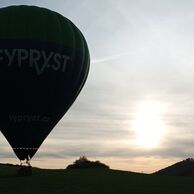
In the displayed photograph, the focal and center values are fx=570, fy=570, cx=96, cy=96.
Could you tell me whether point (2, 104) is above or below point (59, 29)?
below

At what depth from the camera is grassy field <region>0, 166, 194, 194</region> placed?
1455 inches

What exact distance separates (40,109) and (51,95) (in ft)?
4.74

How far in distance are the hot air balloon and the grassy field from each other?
3.93 meters

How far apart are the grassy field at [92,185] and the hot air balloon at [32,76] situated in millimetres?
3927

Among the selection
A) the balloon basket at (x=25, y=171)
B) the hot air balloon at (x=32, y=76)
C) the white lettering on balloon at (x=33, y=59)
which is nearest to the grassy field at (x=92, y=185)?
the balloon basket at (x=25, y=171)

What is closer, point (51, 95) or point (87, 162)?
point (51, 95)

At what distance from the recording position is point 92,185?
39.8 m

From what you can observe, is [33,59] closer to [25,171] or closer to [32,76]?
[32,76]

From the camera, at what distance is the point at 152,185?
1638 inches

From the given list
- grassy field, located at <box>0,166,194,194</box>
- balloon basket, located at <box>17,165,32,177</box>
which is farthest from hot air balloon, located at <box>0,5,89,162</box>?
grassy field, located at <box>0,166,194,194</box>

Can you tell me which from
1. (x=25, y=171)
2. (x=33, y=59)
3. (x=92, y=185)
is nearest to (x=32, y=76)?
(x=33, y=59)

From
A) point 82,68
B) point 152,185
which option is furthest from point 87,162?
point 152,185

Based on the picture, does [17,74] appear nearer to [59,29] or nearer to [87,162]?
[59,29]

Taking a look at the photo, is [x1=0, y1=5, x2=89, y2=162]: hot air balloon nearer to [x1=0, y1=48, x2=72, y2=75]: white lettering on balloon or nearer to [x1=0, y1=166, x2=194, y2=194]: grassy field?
[x1=0, y1=48, x2=72, y2=75]: white lettering on balloon
